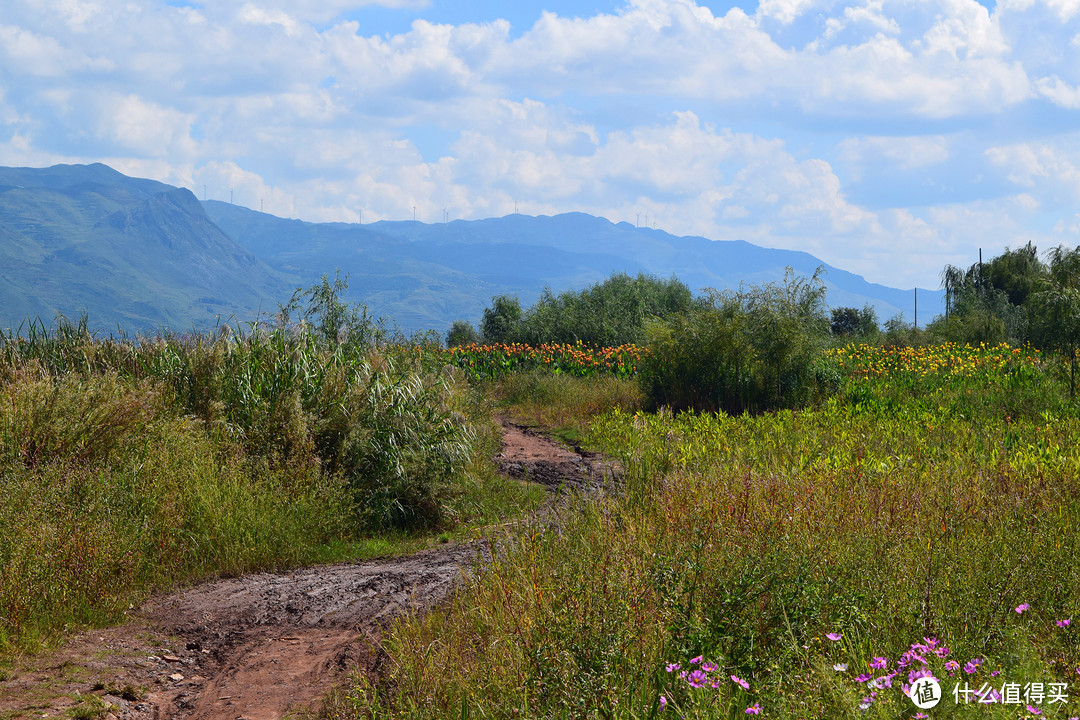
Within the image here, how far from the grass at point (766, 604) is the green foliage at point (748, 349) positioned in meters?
7.97

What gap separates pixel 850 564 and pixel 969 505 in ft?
6.32

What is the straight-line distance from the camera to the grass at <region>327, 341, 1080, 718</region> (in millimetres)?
3244

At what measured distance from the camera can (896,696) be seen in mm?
2986

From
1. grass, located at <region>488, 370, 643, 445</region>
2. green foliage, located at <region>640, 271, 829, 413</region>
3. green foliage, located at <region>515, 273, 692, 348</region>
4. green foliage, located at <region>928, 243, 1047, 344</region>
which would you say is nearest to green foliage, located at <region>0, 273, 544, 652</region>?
grass, located at <region>488, 370, 643, 445</region>

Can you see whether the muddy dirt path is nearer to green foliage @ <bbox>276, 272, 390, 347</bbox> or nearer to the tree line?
green foliage @ <bbox>276, 272, 390, 347</bbox>

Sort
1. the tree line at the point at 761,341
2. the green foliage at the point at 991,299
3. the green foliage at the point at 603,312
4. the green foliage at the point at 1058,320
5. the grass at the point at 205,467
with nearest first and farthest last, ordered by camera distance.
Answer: the grass at the point at 205,467 < the green foliage at the point at 1058,320 < the tree line at the point at 761,341 < the green foliage at the point at 991,299 < the green foliage at the point at 603,312

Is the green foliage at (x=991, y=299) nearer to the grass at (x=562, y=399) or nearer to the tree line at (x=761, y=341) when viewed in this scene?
the tree line at (x=761, y=341)

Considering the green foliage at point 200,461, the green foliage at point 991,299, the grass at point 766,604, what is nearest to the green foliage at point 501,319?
the green foliage at point 991,299

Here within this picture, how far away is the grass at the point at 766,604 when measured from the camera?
3.24 meters

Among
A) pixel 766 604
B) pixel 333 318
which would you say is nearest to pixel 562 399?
pixel 333 318

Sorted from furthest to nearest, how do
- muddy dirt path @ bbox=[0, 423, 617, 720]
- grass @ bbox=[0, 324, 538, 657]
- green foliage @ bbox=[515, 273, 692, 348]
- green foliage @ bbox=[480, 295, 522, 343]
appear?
1. green foliage @ bbox=[480, 295, 522, 343]
2. green foliage @ bbox=[515, 273, 692, 348]
3. grass @ bbox=[0, 324, 538, 657]
4. muddy dirt path @ bbox=[0, 423, 617, 720]

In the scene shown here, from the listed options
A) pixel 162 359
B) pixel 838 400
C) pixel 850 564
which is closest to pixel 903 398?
pixel 838 400

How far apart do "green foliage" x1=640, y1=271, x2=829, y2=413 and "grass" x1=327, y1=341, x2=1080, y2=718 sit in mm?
7965

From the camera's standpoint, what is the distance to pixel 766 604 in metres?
3.99
